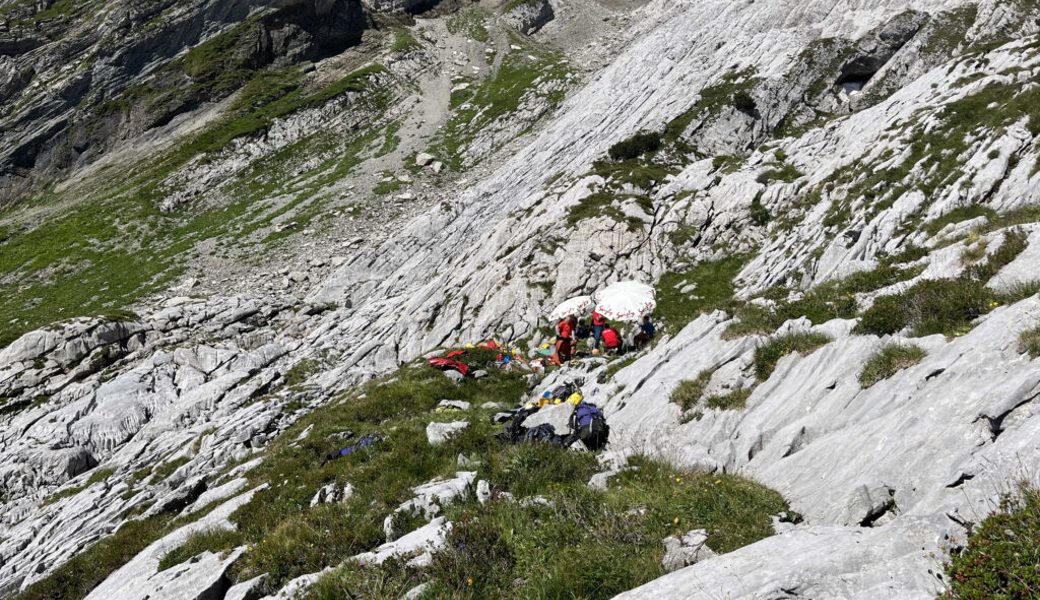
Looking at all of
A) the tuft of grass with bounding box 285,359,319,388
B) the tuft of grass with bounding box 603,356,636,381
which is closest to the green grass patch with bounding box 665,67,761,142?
the tuft of grass with bounding box 603,356,636,381

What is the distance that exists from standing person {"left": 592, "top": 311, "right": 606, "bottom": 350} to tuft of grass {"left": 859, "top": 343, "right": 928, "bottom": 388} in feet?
47.8

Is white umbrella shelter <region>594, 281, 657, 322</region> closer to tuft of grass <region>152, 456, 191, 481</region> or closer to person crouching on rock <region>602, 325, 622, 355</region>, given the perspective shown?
person crouching on rock <region>602, 325, 622, 355</region>

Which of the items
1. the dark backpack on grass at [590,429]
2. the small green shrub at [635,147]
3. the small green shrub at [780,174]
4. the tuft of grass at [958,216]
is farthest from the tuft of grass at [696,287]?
the small green shrub at [635,147]

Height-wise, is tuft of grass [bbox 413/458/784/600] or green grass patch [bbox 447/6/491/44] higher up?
green grass patch [bbox 447/6/491/44]

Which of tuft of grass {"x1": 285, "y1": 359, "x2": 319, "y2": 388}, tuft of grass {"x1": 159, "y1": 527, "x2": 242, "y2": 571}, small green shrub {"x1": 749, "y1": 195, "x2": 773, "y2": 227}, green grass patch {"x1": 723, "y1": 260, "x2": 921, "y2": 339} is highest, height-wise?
green grass patch {"x1": 723, "y1": 260, "x2": 921, "y2": 339}

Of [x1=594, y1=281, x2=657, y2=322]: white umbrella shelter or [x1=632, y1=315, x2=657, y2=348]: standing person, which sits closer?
[x1=632, y1=315, x2=657, y2=348]: standing person

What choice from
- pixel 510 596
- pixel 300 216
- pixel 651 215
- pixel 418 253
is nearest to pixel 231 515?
pixel 510 596

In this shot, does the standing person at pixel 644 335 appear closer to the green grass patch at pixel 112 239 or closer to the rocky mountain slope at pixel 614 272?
the rocky mountain slope at pixel 614 272

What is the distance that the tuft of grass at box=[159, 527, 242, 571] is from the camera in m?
10.2

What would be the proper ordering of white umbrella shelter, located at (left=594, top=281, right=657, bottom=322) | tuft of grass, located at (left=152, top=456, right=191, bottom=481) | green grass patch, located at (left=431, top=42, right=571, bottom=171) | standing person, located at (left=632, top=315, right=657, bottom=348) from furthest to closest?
green grass patch, located at (left=431, top=42, right=571, bottom=171), white umbrella shelter, located at (left=594, top=281, right=657, bottom=322), standing person, located at (left=632, top=315, right=657, bottom=348), tuft of grass, located at (left=152, top=456, right=191, bottom=481)

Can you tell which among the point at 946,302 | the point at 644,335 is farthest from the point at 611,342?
the point at 946,302

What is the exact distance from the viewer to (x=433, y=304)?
33531 millimetres

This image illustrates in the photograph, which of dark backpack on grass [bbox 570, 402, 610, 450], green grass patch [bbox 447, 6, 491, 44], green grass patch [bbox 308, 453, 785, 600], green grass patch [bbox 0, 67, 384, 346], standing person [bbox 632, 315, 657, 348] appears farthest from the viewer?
green grass patch [bbox 447, 6, 491, 44]

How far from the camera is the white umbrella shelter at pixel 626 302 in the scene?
23844 millimetres
